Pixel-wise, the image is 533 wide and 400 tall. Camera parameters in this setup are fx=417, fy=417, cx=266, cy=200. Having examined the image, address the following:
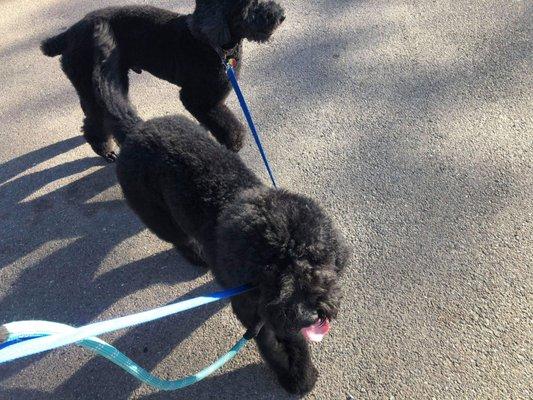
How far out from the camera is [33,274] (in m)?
2.72

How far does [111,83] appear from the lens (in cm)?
250

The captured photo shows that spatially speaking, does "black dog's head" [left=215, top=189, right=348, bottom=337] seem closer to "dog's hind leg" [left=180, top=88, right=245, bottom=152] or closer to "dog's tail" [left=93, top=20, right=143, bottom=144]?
"dog's tail" [left=93, top=20, right=143, bottom=144]

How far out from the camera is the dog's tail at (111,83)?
2.24 m

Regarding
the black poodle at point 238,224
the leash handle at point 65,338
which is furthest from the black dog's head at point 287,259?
the leash handle at point 65,338

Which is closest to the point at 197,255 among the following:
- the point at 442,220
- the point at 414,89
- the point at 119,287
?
the point at 119,287

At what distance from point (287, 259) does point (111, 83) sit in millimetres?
1691

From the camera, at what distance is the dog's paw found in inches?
80.0

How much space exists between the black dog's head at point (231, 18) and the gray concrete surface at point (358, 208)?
946mm

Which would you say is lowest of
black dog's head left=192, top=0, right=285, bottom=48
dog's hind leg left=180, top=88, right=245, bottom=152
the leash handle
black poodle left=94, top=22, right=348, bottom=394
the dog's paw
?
the dog's paw

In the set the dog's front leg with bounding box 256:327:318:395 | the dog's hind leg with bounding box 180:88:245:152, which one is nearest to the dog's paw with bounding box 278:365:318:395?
the dog's front leg with bounding box 256:327:318:395

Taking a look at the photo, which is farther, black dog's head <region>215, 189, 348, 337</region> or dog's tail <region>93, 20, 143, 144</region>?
dog's tail <region>93, 20, 143, 144</region>

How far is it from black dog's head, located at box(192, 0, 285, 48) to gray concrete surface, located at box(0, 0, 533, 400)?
95cm

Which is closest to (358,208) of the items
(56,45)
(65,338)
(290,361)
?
(290,361)

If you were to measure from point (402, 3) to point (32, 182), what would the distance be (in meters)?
3.92
